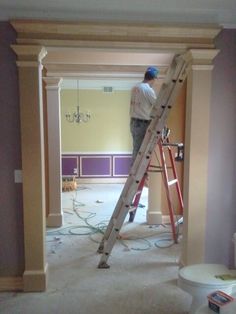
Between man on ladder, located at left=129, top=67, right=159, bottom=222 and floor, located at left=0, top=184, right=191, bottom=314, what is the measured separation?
1.12 meters

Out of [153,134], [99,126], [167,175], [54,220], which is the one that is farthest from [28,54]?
[99,126]

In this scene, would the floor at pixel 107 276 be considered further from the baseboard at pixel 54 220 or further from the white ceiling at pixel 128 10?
the white ceiling at pixel 128 10

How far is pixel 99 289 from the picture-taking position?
2762mm

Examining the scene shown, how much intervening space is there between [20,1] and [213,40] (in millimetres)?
1515

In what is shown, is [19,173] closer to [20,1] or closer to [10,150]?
[10,150]

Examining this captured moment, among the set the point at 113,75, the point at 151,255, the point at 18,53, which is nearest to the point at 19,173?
the point at 18,53

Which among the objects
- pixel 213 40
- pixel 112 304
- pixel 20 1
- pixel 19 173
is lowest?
pixel 112 304

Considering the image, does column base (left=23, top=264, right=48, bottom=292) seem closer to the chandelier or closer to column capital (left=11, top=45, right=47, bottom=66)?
column capital (left=11, top=45, right=47, bottom=66)

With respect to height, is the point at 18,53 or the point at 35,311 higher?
the point at 18,53

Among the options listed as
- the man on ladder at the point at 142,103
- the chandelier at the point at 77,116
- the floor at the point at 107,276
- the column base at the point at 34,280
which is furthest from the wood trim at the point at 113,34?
the chandelier at the point at 77,116

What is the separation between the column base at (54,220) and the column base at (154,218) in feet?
4.14

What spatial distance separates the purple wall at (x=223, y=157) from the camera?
2596 mm

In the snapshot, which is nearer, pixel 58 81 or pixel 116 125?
pixel 58 81

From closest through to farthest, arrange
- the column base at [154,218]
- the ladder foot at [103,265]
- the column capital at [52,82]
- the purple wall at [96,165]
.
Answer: the ladder foot at [103,265] < the column capital at [52,82] < the column base at [154,218] < the purple wall at [96,165]
